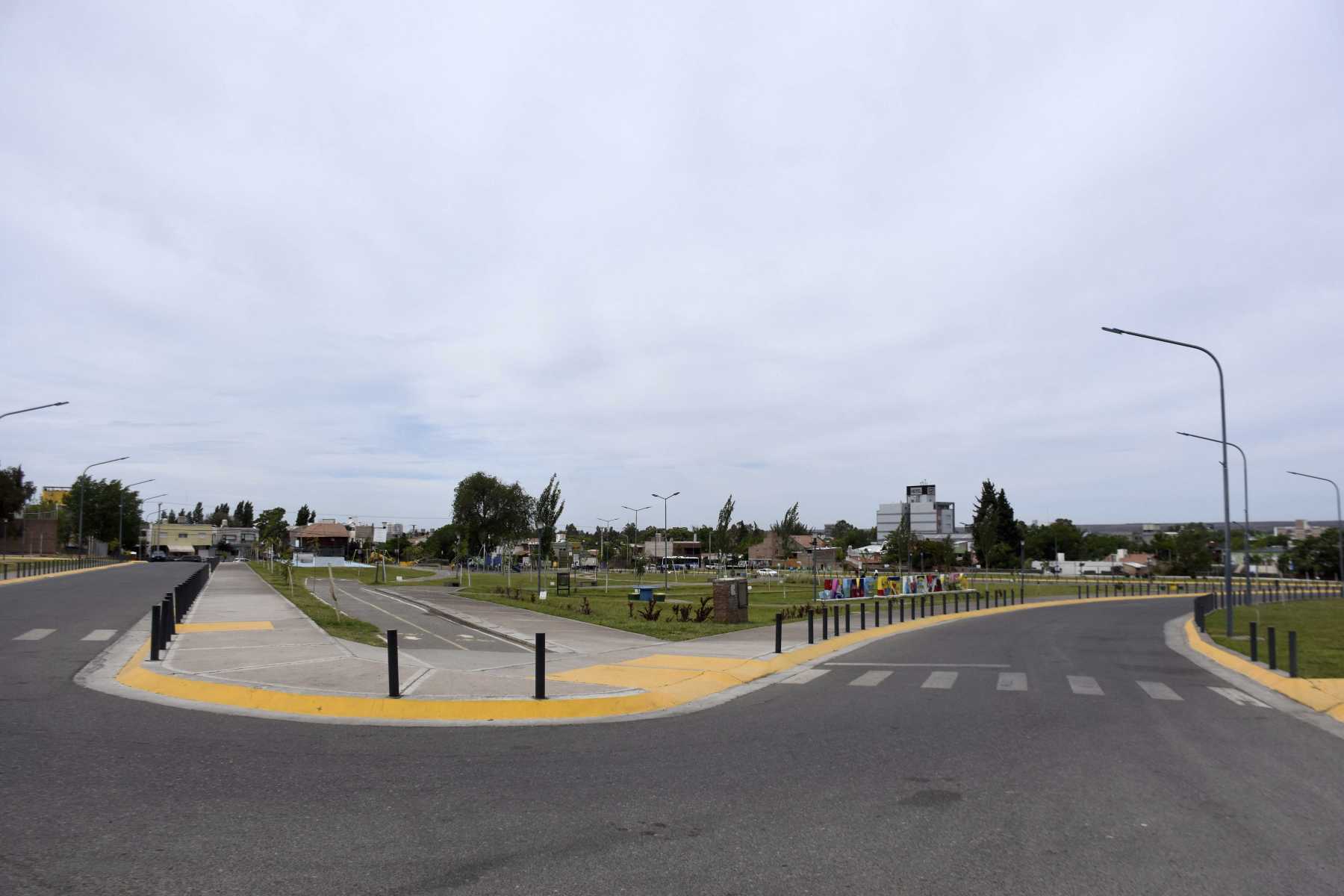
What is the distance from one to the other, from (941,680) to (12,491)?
361 ft

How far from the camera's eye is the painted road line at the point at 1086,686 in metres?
14.5

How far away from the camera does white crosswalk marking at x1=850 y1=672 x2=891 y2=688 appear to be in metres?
15.2

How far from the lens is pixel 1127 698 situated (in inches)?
548

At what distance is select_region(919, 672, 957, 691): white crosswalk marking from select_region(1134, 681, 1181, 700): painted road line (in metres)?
3.12

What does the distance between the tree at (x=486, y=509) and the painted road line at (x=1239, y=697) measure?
10942 cm

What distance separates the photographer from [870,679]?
52.2 feet

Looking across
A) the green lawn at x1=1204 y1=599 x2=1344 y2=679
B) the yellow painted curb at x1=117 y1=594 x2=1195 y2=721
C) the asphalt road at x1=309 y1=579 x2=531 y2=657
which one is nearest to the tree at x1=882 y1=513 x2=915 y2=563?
the green lawn at x1=1204 y1=599 x2=1344 y2=679

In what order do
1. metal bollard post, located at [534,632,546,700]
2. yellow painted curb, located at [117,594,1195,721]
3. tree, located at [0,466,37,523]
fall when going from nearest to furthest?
yellow painted curb, located at [117,594,1195,721]
metal bollard post, located at [534,632,546,700]
tree, located at [0,466,37,523]

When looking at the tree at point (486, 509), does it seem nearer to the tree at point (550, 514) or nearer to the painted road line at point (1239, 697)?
the tree at point (550, 514)

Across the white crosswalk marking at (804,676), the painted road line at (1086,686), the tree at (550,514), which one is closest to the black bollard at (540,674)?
the white crosswalk marking at (804,676)

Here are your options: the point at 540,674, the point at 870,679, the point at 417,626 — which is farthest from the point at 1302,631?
the point at 417,626

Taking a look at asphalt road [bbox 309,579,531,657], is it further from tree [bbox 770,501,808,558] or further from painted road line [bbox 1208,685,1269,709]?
tree [bbox 770,501,808,558]

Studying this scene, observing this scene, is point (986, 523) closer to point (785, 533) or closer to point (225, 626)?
point (785, 533)

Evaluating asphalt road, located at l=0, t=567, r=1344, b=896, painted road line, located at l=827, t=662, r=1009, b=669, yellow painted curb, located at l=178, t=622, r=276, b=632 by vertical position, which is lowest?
painted road line, located at l=827, t=662, r=1009, b=669
